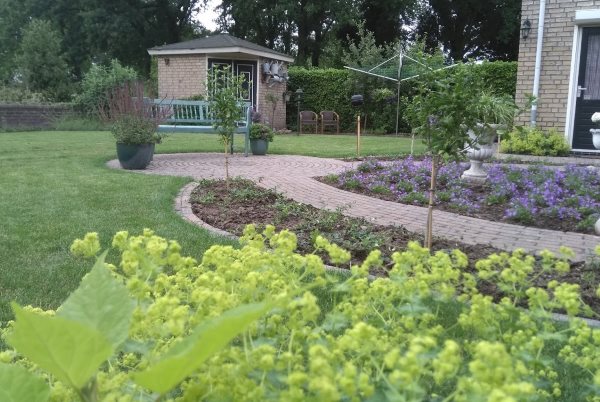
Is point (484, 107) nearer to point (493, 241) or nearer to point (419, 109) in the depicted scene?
point (419, 109)

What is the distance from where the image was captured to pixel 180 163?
998cm

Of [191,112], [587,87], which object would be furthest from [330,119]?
[587,87]

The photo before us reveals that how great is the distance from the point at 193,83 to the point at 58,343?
20084 mm

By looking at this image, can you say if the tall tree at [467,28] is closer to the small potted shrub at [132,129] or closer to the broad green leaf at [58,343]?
the small potted shrub at [132,129]

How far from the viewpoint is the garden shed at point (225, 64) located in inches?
779

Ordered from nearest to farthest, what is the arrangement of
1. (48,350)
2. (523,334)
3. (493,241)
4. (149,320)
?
(48,350) → (149,320) → (523,334) → (493,241)

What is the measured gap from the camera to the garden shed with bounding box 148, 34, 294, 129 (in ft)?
64.9

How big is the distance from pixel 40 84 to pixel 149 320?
23.6m

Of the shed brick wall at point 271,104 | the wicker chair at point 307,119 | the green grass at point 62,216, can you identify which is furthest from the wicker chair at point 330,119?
the green grass at point 62,216

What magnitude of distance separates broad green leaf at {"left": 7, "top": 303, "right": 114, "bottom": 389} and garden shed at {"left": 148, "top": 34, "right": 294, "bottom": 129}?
19327 mm

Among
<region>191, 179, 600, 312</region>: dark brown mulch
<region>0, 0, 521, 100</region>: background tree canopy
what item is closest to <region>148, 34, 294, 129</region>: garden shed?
<region>0, 0, 521, 100</region>: background tree canopy

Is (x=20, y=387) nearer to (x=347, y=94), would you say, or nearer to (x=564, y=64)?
(x=564, y=64)

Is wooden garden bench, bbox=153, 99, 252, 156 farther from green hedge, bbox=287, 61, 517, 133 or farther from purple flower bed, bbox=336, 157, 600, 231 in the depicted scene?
green hedge, bbox=287, 61, 517, 133

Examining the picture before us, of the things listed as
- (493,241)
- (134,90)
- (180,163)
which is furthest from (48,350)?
(134,90)
